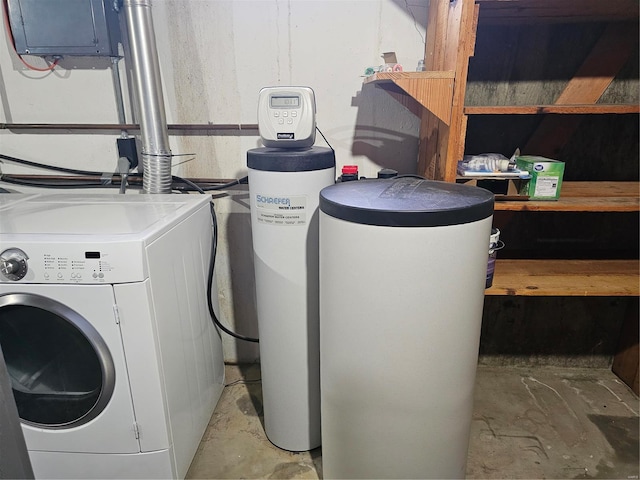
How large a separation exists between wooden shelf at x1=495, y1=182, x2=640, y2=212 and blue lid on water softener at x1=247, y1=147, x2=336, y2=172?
594mm

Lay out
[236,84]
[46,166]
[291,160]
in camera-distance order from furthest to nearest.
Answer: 1. [46,166]
2. [236,84]
3. [291,160]

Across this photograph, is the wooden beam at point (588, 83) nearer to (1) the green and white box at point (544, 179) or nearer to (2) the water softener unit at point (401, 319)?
(1) the green and white box at point (544, 179)

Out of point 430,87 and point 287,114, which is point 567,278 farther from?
point 287,114

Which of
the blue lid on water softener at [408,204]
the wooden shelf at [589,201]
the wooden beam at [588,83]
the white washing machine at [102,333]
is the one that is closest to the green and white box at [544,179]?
the wooden shelf at [589,201]

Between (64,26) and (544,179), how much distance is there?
6.13ft

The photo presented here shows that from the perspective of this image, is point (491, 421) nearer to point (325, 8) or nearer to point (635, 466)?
point (635, 466)

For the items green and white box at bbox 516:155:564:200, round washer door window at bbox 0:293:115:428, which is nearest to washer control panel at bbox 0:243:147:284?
round washer door window at bbox 0:293:115:428

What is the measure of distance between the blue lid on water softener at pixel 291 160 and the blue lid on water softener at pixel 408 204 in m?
0.14

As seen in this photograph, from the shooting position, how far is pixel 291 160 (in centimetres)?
119

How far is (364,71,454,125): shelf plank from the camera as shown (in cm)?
122

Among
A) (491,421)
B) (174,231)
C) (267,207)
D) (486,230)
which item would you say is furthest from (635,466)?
(174,231)

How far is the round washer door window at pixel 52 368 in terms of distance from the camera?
44.4 inches

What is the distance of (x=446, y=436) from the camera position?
3.54ft

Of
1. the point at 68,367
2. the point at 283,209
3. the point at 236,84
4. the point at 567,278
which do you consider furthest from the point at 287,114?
the point at 567,278
